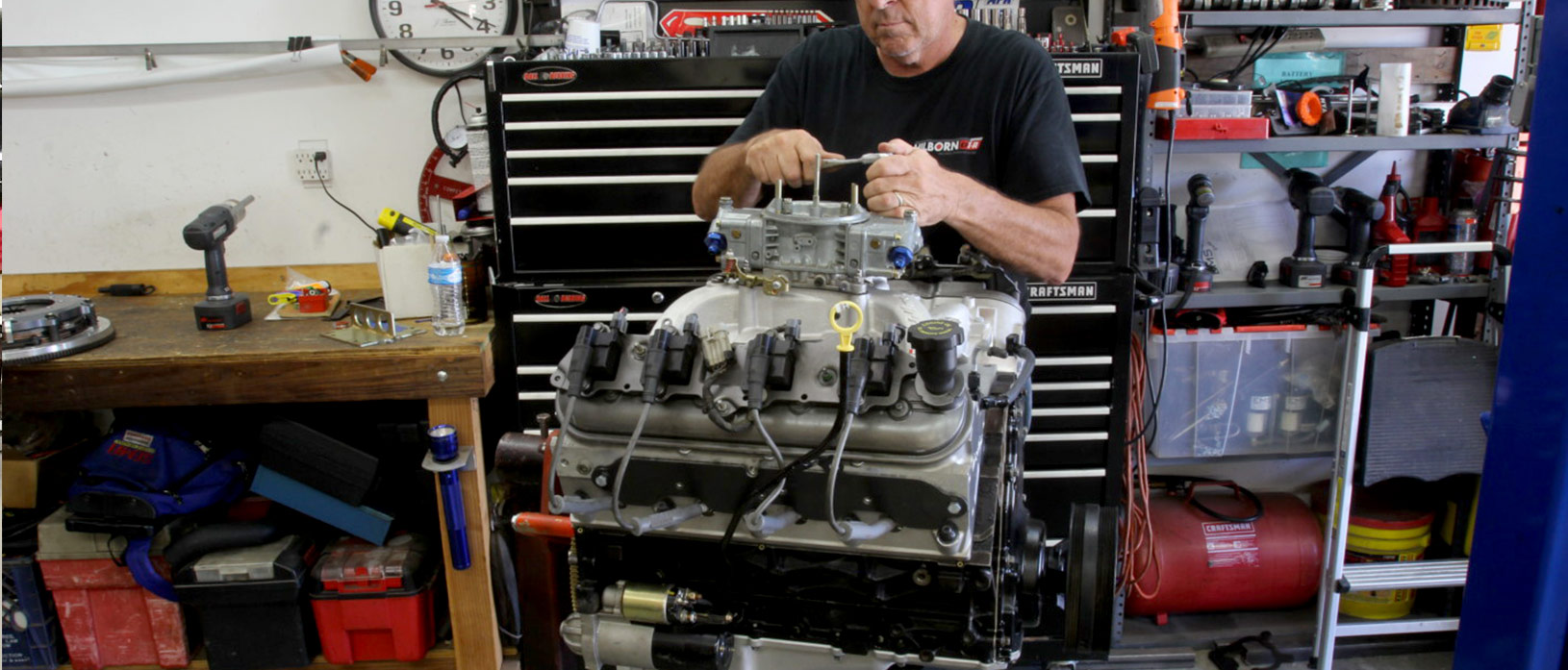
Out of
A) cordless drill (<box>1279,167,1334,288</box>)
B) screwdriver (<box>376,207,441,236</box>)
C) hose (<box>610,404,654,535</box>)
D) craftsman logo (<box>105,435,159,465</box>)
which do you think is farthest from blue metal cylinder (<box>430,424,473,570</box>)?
cordless drill (<box>1279,167,1334,288</box>)

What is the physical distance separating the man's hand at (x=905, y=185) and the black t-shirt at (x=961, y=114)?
395mm

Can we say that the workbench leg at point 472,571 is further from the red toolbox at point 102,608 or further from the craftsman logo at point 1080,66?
the craftsman logo at point 1080,66

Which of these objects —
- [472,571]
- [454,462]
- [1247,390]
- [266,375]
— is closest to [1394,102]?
[1247,390]

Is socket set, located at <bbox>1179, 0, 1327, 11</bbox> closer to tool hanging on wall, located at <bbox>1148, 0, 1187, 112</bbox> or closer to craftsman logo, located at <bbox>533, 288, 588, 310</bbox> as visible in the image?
tool hanging on wall, located at <bbox>1148, 0, 1187, 112</bbox>

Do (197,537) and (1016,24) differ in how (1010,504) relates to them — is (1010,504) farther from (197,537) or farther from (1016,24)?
(197,537)

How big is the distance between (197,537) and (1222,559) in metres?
2.45

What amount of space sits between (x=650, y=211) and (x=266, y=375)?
2.87ft

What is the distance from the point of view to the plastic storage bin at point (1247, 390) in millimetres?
2486

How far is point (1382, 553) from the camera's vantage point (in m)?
2.57

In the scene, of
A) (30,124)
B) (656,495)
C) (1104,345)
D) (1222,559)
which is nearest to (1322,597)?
(1222,559)

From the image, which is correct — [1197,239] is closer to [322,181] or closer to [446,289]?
[446,289]

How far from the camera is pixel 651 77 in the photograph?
2.19 m

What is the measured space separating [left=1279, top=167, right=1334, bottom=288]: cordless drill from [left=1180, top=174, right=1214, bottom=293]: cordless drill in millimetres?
203

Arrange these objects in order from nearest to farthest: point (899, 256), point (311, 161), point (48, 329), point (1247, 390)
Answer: point (899, 256)
point (48, 329)
point (1247, 390)
point (311, 161)
